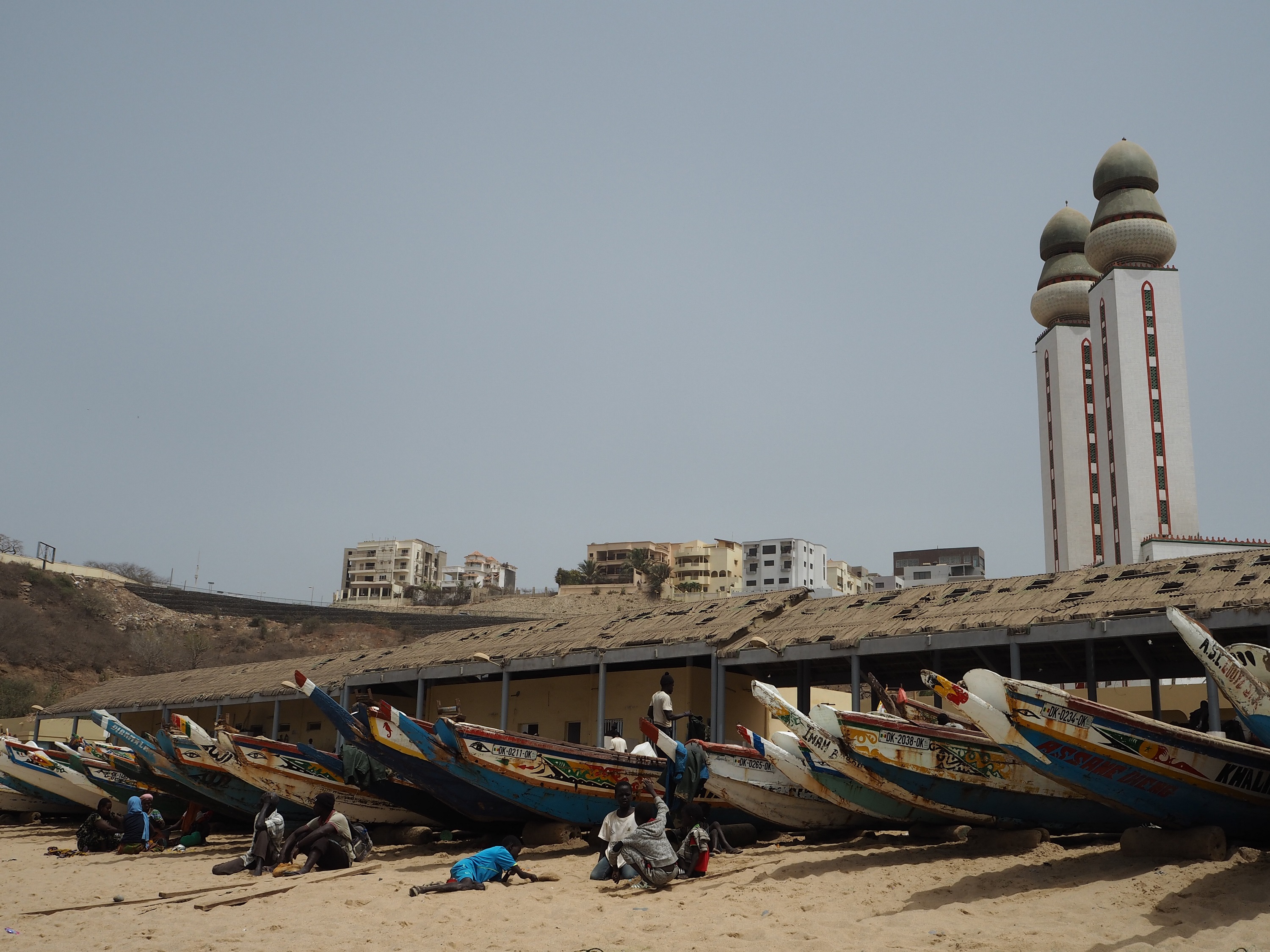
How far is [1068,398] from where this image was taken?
Answer: 167 ft

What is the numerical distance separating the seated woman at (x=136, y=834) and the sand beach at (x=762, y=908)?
308 centimetres

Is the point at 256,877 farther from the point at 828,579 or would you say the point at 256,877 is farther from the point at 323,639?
the point at 828,579

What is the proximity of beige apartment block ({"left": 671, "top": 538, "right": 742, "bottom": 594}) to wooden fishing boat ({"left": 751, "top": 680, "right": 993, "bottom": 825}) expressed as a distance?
275 feet

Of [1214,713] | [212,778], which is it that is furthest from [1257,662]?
[212,778]

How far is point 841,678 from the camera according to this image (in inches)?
854

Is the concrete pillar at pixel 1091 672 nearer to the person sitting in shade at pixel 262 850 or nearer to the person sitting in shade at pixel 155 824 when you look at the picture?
the person sitting in shade at pixel 262 850

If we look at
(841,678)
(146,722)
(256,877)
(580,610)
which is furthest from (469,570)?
(256,877)

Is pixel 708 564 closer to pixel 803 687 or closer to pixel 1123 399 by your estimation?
pixel 1123 399

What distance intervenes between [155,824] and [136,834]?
806mm

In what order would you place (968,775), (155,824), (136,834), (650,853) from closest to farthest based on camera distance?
(650,853) → (968,775) → (136,834) → (155,824)

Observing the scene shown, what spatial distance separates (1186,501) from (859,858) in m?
40.3

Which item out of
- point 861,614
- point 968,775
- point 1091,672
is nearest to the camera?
point 968,775

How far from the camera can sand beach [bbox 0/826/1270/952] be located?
7.19 meters

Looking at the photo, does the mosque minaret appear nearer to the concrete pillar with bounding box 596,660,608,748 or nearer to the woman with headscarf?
the concrete pillar with bounding box 596,660,608,748
